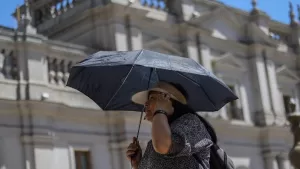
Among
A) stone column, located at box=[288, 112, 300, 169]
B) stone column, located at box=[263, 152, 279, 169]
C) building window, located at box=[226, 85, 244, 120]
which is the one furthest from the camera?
stone column, located at box=[263, 152, 279, 169]

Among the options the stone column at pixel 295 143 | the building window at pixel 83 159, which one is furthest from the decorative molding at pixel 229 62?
the stone column at pixel 295 143

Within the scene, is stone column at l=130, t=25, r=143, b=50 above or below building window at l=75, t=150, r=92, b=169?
above

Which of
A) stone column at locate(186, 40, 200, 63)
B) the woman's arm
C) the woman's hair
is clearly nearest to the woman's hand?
the woman's hair

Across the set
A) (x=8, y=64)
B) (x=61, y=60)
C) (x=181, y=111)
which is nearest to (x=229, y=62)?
(x=61, y=60)

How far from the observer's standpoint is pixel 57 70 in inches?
561

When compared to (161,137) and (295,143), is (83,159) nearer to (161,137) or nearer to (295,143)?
(295,143)

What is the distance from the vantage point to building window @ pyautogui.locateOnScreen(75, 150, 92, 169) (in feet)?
46.2

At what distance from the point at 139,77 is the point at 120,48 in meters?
11.5

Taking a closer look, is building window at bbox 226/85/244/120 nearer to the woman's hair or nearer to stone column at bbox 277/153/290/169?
stone column at bbox 277/153/290/169

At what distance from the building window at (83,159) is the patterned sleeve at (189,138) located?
418 inches

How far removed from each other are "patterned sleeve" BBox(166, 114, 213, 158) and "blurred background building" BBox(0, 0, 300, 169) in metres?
6.60

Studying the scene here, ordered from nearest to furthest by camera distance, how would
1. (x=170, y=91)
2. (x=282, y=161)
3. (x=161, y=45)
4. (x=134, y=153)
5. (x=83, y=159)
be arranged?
(x=170, y=91), (x=134, y=153), (x=83, y=159), (x=161, y=45), (x=282, y=161)

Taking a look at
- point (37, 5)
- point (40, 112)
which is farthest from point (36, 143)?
point (37, 5)

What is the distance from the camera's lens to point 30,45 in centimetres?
1348
